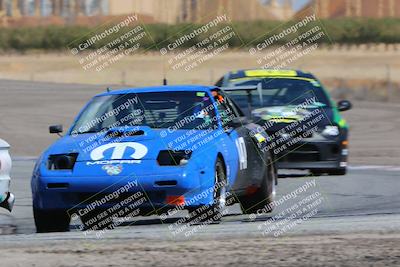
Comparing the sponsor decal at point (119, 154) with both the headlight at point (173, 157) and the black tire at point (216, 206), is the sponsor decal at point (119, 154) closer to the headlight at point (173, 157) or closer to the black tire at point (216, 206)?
the headlight at point (173, 157)

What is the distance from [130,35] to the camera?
58188 mm

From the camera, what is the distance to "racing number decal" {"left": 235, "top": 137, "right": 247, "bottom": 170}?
10785 mm

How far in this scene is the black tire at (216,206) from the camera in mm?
9633

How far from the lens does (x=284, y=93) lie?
15.7m

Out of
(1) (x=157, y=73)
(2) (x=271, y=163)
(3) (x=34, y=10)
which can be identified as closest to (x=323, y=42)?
(1) (x=157, y=73)

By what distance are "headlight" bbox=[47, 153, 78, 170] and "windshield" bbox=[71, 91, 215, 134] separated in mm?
726

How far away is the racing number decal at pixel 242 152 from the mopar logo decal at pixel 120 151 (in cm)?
131

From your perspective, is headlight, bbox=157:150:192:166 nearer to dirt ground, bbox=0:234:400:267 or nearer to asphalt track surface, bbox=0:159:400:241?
asphalt track surface, bbox=0:159:400:241

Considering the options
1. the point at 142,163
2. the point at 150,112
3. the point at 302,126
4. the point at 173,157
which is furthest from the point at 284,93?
the point at 142,163

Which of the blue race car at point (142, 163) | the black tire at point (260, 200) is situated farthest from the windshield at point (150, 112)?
the black tire at point (260, 200)

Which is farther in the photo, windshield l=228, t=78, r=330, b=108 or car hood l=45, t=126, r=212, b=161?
windshield l=228, t=78, r=330, b=108

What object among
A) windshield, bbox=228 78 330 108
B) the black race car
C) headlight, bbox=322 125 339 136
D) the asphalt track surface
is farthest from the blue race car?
windshield, bbox=228 78 330 108

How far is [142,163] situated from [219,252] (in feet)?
7.94

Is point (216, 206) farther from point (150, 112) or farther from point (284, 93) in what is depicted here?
point (284, 93)
